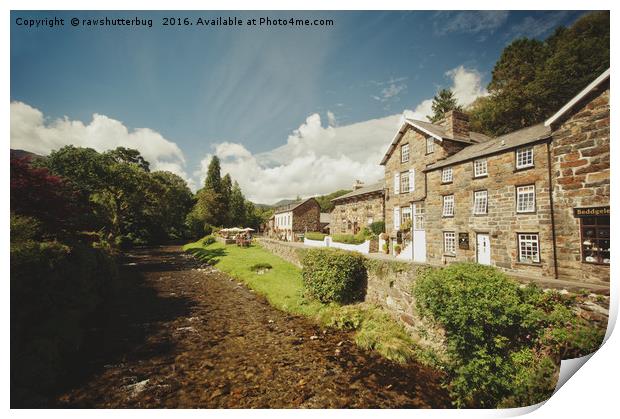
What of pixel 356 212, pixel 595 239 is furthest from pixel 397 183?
pixel 595 239

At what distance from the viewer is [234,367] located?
6266 millimetres

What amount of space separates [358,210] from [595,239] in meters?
18.1

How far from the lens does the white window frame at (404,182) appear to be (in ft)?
61.0

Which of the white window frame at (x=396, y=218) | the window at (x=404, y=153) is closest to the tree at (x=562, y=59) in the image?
the window at (x=404, y=153)

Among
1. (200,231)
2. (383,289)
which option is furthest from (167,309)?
(200,231)

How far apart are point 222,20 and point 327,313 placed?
975 cm

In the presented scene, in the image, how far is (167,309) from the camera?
10.6 m

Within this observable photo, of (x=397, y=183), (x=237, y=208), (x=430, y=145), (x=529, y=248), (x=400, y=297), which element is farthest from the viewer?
(x=237, y=208)

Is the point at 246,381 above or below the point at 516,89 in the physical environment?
below

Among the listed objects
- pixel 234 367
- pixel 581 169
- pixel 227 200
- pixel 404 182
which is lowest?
pixel 234 367

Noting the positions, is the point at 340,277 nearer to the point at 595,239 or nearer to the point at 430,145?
the point at 595,239

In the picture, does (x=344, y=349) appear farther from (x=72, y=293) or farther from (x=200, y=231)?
(x=200, y=231)

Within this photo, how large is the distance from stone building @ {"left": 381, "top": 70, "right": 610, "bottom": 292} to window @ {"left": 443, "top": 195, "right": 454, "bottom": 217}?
59 millimetres

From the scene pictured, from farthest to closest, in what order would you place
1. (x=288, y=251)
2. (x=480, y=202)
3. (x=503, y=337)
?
(x=288, y=251)
(x=480, y=202)
(x=503, y=337)
